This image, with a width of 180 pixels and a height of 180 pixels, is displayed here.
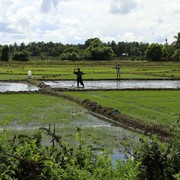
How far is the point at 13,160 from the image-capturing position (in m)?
3.76

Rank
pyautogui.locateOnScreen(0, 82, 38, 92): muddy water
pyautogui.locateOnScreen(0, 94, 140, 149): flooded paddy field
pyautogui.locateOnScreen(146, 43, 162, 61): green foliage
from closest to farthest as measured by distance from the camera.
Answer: pyautogui.locateOnScreen(0, 94, 140, 149): flooded paddy field → pyautogui.locateOnScreen(0, 82, 38, 92): muddy water → pyautogui.locateOnScreen(146, 43, 162, 61): green foliage

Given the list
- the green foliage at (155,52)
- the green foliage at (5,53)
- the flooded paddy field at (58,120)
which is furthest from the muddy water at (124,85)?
the green foliage at (155,52)

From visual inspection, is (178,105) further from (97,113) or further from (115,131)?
(115,131)

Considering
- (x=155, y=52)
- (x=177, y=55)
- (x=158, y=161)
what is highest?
(x=155, y=52)

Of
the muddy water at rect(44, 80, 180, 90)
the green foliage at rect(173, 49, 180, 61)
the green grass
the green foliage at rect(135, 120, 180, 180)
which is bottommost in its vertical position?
the muddy water at rect(44, 80, 180, 90)

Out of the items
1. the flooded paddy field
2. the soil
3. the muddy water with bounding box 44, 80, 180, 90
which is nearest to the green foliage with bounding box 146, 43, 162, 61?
the muddy water with bounding box 44, 80, 180, 90

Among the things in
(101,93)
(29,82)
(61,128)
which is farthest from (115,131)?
(29,82)

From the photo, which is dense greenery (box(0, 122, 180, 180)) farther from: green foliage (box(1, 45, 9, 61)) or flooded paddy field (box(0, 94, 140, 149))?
green foliage (box(1, 45, 9, 61))

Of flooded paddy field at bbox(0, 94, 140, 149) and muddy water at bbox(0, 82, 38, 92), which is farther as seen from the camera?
muddy water at bbox(0, 82, 38, 92)

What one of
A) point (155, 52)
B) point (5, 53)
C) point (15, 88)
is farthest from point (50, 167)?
point (155, 52)

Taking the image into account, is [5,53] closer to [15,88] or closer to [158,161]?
[15,88]

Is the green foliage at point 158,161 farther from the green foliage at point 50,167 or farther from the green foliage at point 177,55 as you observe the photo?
the green foliage at point 177,55

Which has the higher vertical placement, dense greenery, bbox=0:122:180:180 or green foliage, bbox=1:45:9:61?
green foliage, bbox=1:45:9:61

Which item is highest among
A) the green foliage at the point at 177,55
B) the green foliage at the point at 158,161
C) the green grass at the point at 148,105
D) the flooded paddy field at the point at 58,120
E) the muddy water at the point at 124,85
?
the green foliage at the point at 177,55
